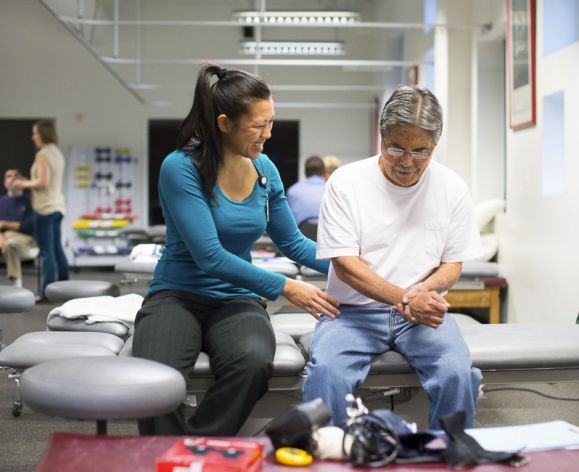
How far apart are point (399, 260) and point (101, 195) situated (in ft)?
31.1

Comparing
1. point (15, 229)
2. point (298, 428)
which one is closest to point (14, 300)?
point (298, 428)

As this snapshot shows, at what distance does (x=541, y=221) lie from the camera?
15.4ft

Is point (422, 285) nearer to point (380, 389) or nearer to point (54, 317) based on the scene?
point (380, 389)

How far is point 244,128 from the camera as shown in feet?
7.63

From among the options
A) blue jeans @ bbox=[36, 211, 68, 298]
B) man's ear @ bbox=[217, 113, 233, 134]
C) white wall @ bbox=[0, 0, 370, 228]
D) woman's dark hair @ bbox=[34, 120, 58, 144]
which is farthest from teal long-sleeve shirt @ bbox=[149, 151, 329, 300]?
white wall @ bbox=[0, 0, 370, 228]

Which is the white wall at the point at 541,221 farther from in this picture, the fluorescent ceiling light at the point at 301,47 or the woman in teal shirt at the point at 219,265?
the fluorescent ceiling light at the point at 301,47

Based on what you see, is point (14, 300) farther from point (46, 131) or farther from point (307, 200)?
point (46, 131)

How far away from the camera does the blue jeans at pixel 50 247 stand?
23.2 feet

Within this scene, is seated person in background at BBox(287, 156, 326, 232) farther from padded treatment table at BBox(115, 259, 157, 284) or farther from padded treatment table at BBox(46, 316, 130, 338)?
padded treatment table at BBox(46, 316, 130, 338)

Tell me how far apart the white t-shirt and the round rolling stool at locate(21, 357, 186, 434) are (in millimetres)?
713

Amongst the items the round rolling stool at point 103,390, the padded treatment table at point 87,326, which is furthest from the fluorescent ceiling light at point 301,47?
the round rolling stool at point 103,390

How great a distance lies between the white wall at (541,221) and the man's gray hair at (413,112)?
6.99ft

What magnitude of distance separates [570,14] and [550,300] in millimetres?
1512

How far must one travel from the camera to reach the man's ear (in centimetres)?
234
